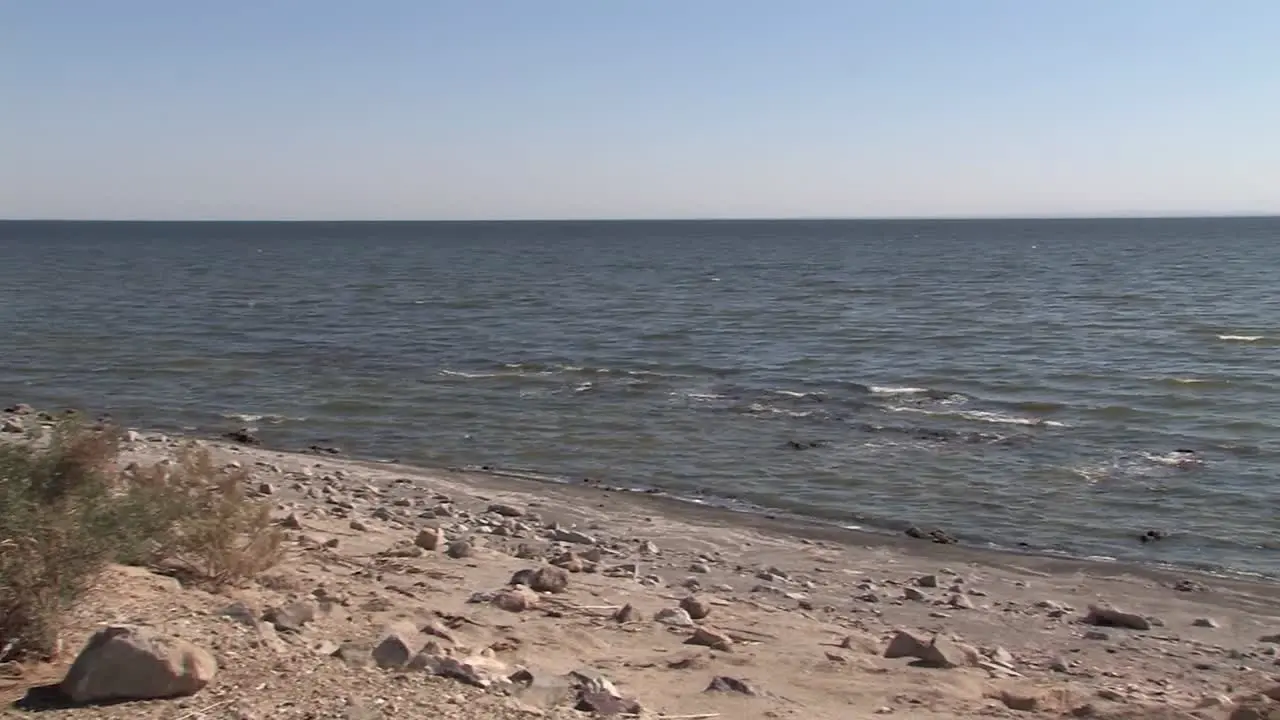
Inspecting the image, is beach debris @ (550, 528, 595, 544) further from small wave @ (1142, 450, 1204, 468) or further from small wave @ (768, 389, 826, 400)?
small wave @ (768, 389, 826, 400)

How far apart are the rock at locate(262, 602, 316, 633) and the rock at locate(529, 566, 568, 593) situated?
220cm

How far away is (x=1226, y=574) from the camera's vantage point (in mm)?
12281

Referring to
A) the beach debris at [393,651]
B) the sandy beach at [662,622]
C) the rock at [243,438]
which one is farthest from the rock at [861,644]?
the rock at [243,438]

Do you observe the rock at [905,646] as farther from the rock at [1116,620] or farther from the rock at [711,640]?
the rock at [1116,620]

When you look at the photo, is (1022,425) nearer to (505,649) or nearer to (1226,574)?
(1226,574)

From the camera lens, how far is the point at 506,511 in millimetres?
13703

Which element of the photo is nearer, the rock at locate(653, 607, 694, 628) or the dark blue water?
the rock at locate(653, 607, 694, 628)

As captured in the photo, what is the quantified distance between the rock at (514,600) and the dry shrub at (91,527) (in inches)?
63.6

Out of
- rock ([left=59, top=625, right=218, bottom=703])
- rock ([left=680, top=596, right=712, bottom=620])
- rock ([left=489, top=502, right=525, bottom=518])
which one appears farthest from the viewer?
rock ([left=489, top=502, right=525, bottom=518])

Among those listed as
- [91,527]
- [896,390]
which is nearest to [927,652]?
[91,527]

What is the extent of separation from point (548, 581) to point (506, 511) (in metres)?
4.56

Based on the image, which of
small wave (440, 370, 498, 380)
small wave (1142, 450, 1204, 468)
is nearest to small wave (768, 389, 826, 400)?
small wave (440, 370, 498, 380)

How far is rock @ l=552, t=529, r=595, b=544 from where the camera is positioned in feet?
40.4

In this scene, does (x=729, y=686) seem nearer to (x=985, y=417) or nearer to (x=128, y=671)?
(x=128, y=671)
